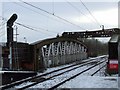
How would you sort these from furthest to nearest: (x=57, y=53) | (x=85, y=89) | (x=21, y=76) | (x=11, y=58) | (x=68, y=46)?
(x=68, y=46), (x=57, y=53), (x=11, y=58), (x=21, y=76), (x=85, y=89)

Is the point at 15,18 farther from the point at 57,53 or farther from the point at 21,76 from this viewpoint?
the point at 57,53

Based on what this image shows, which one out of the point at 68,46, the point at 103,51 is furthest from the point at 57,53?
the point at 103,51

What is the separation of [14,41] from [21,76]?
505cm

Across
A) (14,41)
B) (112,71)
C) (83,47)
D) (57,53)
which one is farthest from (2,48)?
(83,47)

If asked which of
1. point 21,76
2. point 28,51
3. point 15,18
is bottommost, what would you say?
point 21,76

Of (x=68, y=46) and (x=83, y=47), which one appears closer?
(x=68, y=46)

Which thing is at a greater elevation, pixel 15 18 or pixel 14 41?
pixel 15 18

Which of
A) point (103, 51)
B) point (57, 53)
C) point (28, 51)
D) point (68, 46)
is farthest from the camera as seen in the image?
point (103, 51)

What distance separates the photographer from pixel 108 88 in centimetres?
1202

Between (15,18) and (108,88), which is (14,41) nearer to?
(15,18)

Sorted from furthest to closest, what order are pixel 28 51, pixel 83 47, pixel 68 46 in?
pixel 83 47 < pixel 68 46 < pixel 28 51

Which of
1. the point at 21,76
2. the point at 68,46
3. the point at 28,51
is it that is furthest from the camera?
the point at 68,46

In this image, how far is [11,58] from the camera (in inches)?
869

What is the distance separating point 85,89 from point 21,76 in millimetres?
8158
